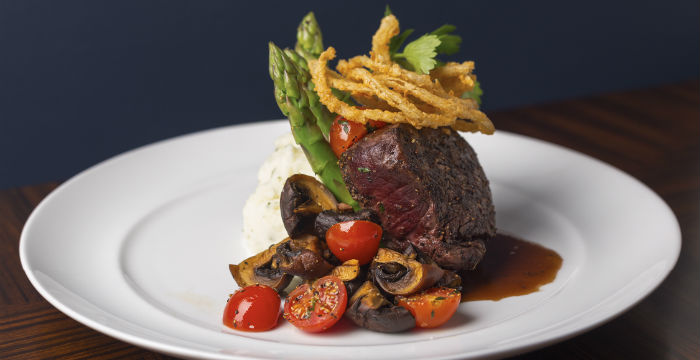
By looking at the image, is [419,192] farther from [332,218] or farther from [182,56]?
[182,56]

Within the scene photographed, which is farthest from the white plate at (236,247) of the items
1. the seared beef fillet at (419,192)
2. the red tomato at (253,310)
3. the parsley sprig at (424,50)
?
the parsley sprig at (424,50)

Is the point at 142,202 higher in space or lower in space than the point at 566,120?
higher

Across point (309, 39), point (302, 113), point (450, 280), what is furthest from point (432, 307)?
point (309, 39)

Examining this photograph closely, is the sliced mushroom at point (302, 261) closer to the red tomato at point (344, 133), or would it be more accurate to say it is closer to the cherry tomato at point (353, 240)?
the cherry tomato at point (353, 240)

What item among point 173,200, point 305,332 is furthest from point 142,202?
point 305,332

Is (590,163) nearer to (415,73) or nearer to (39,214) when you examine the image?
(415,73)

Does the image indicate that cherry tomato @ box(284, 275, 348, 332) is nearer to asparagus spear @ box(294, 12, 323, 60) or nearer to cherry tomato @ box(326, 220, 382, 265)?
cherry tomato @ box(326, 220, 382, 265)
